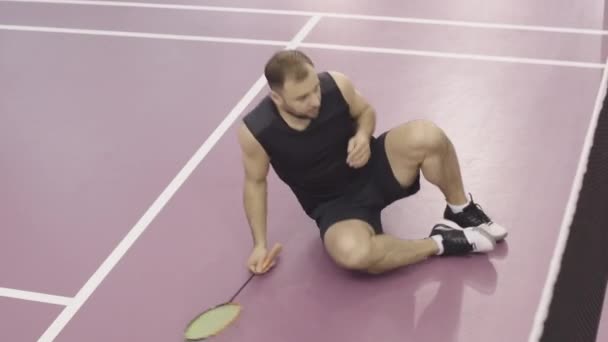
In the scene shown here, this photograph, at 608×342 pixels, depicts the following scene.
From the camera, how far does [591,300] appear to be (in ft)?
6.42

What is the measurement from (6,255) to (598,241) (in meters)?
2.81

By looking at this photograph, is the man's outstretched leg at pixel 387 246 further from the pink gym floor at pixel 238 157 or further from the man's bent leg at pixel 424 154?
the man's bent leg at pixel 424 154

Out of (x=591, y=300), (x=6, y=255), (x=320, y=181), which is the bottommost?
(x=6, y=255)

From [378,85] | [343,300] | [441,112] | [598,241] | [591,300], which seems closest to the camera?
[591,300]

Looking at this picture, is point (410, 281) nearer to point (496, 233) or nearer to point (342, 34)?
point (496, 233)

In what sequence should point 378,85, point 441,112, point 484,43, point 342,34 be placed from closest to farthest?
point 441,112
point 378,85
point 484,43
point 342,34

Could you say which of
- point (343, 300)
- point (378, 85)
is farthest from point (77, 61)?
point (343, 300)

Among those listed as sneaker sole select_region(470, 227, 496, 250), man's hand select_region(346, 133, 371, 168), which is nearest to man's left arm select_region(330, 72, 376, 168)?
man's hand select_region(346, 133, 371, 168)

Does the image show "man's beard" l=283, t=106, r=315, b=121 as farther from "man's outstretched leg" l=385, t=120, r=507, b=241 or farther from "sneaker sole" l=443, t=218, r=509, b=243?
"sneaker sole" l=443, t=218, r=509, b=243

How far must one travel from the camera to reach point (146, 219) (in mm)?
4012

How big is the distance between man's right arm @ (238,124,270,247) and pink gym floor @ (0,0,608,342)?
0.80ft

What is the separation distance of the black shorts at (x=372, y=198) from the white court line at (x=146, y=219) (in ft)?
3.10

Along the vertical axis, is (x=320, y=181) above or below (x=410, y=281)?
above

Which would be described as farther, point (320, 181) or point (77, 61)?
point (77, 61)
